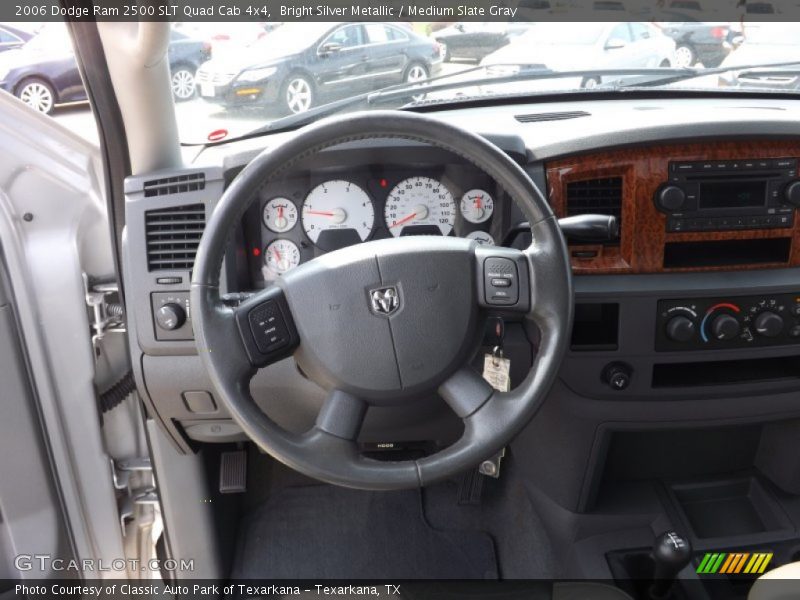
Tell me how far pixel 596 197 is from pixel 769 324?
1.71ft

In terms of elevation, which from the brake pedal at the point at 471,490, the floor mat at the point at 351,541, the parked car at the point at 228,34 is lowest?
the floor mat at the point at 351,541

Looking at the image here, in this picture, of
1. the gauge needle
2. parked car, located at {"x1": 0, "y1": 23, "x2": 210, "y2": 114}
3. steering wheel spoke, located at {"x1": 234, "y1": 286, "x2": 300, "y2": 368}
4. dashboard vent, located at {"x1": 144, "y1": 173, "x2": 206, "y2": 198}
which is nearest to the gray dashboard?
dashboard vent, located at {"x1": 144, "y1": 173, "x2": 206, "y2": 198}

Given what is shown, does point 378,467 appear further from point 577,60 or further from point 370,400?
point 577,60

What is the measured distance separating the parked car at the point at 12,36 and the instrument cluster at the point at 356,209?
0.66m

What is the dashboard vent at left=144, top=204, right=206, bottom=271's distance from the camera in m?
1.59

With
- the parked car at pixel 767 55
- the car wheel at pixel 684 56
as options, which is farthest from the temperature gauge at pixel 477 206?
the parked car at pixel 767 55

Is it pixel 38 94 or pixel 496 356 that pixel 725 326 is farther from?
pixel 38 94

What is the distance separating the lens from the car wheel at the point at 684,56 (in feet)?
6.65

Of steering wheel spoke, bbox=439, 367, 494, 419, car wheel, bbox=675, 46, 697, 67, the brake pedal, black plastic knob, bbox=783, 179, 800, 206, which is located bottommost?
the brake pedal

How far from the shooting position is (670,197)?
1677 mm

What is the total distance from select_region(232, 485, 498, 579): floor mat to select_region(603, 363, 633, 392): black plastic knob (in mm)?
801

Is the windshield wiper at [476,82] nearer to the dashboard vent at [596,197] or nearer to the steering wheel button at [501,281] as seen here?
the dashboard vent at [596,197]

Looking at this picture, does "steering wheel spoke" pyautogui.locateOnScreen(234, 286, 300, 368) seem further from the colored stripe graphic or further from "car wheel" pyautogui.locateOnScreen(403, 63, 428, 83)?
the colored stripe graphic

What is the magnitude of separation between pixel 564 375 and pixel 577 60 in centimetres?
91
